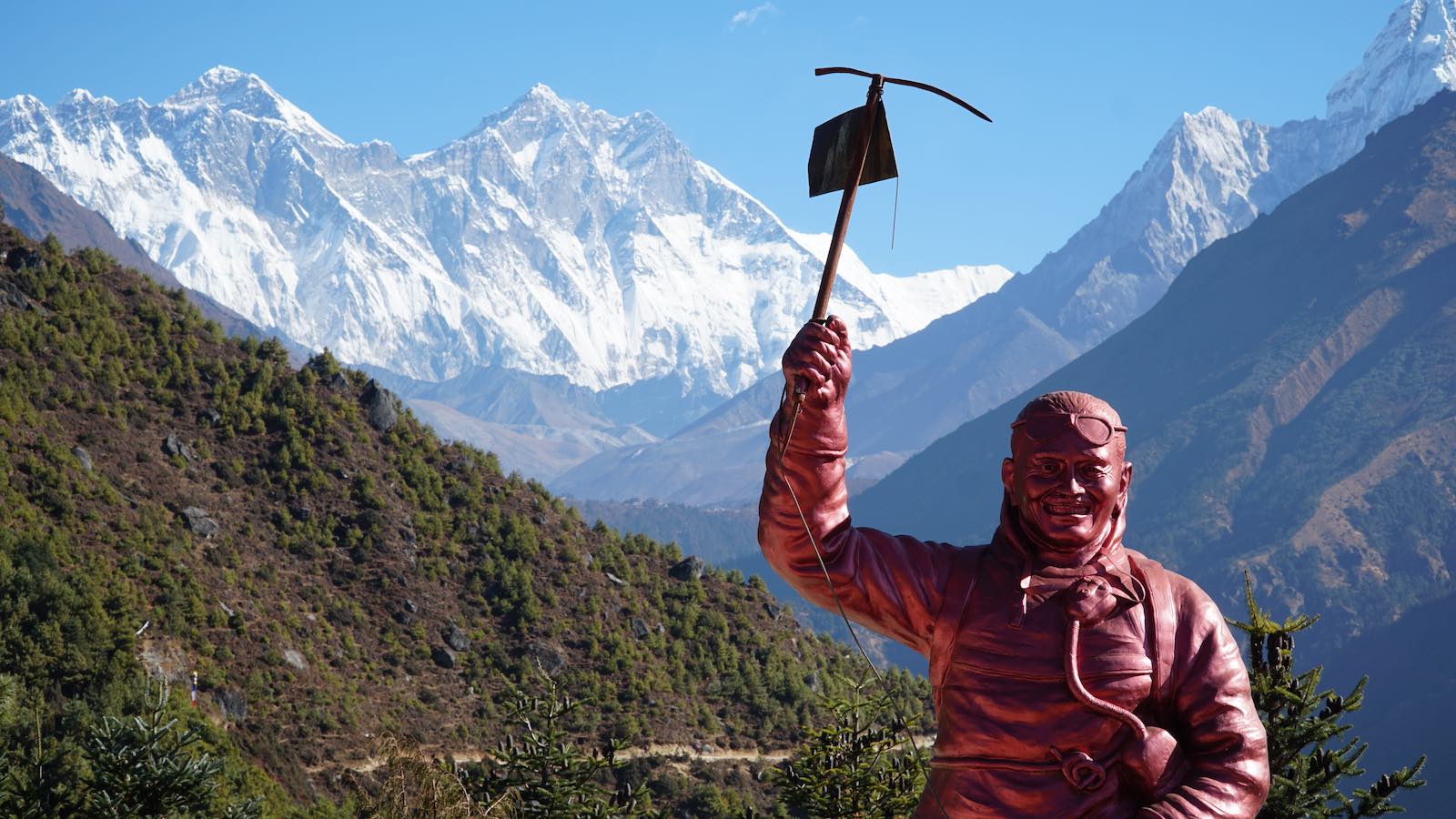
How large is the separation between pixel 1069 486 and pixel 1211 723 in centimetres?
96

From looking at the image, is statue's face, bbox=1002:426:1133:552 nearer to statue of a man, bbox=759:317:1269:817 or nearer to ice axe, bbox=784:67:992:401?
statue of a man, bbox=759:317:1269:817

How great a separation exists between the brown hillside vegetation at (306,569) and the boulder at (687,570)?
0.63m

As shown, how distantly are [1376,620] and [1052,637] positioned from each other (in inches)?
5666

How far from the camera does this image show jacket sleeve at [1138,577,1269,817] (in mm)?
5711

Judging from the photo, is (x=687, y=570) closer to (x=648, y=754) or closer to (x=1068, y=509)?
(x=648, y=754)

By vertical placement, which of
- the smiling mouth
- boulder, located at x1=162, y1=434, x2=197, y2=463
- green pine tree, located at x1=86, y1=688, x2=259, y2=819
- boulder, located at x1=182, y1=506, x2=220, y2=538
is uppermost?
boulder, located at x1=162, y1=434, x2=197, y2=463

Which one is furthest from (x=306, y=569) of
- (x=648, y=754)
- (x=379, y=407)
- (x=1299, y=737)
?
(x=1299, y=737)

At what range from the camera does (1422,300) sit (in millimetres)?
192500

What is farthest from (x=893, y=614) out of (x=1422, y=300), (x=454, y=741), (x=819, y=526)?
(x=1422, y=300)

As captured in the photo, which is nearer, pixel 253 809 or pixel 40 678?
pixel 253 809

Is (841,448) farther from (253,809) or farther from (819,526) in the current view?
(253,809)

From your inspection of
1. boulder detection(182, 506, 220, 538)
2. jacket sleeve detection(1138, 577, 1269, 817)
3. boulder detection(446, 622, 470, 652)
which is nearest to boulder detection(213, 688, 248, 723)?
boulder detection(182, 506, 220, 538)

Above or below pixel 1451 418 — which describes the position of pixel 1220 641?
below

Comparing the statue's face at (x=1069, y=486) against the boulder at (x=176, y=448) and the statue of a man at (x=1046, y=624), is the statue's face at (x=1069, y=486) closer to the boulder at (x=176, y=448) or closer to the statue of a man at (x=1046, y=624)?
the statue of a man at (x=1046, y=624)
